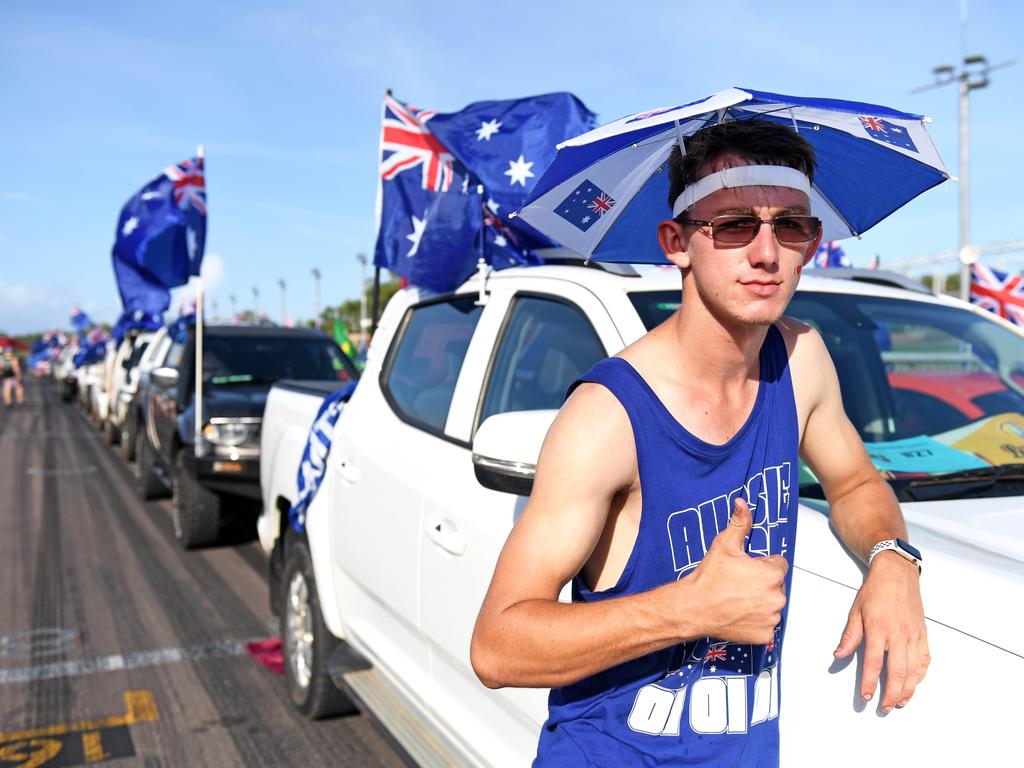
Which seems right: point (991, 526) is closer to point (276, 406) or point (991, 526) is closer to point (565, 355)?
point (565, 355)

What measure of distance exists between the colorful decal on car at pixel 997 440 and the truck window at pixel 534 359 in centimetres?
112

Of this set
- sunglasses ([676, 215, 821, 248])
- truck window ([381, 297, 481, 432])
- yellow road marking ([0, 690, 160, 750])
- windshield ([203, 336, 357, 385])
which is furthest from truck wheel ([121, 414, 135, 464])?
sunglasses ([676, 215, 821, 248])

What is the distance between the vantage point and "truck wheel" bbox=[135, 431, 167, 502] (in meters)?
10.5

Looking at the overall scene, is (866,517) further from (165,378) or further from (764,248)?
(165,378)

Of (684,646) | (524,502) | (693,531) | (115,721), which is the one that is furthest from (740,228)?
(115,721)

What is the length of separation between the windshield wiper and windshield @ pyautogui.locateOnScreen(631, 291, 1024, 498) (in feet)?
0.51

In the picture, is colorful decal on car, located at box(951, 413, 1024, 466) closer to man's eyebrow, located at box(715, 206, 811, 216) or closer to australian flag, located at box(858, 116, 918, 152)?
australian flag, located at box(858, 116, 918, 152)

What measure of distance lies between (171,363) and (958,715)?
1023 cm

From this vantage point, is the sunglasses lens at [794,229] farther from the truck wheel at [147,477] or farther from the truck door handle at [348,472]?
the truck wheel at [147,477]

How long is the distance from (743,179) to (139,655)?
4.97 metres

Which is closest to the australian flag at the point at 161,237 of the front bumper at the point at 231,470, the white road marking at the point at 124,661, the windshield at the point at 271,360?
the windshield at the point at 271,360

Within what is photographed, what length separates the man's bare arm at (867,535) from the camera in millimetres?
1514

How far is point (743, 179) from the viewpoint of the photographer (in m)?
1.63

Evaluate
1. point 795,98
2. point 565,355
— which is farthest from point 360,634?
point 795,98
